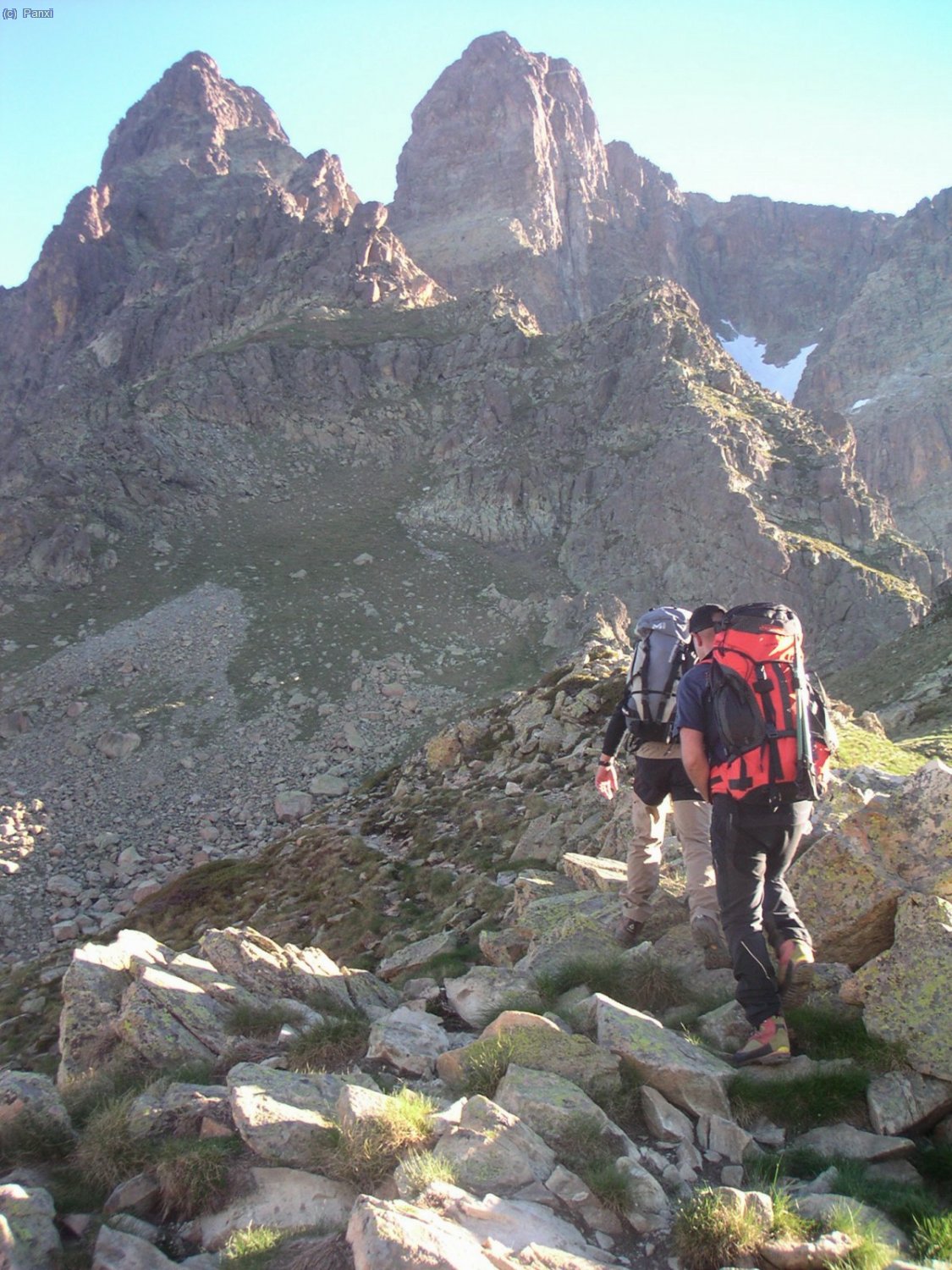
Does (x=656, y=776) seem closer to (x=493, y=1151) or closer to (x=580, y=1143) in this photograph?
(x=580, y=1143)

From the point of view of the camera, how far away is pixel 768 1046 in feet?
16.3

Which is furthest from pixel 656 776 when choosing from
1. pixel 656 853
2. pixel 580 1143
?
pixel 580 1143

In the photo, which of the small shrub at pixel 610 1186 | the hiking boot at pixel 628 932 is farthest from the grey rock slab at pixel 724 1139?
the hiking boot at pixel 628 932

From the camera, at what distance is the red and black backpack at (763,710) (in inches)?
215

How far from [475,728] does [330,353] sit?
147 ft

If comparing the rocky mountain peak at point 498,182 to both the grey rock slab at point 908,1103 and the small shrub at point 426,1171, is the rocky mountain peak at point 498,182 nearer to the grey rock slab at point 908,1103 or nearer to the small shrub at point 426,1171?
the grey rock slab at point 908,1103

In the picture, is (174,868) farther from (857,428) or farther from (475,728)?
(857,428)

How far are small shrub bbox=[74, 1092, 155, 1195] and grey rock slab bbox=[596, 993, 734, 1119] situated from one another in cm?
278

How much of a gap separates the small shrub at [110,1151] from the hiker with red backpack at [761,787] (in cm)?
370

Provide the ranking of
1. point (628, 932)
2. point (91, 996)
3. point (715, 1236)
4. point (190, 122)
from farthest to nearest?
point (190, 122), point (628, 932), point (91, 996), point (715, 1236)

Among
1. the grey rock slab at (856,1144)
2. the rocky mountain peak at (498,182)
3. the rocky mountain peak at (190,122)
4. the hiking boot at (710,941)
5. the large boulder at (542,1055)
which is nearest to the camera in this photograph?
the grey rock slab at (856,1144)

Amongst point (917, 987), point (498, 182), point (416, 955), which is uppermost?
point (498, 182)

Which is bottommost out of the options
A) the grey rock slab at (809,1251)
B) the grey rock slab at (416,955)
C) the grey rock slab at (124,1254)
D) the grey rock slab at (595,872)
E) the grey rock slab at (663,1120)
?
the grey rock slab at (416,955)

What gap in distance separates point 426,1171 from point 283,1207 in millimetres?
789
